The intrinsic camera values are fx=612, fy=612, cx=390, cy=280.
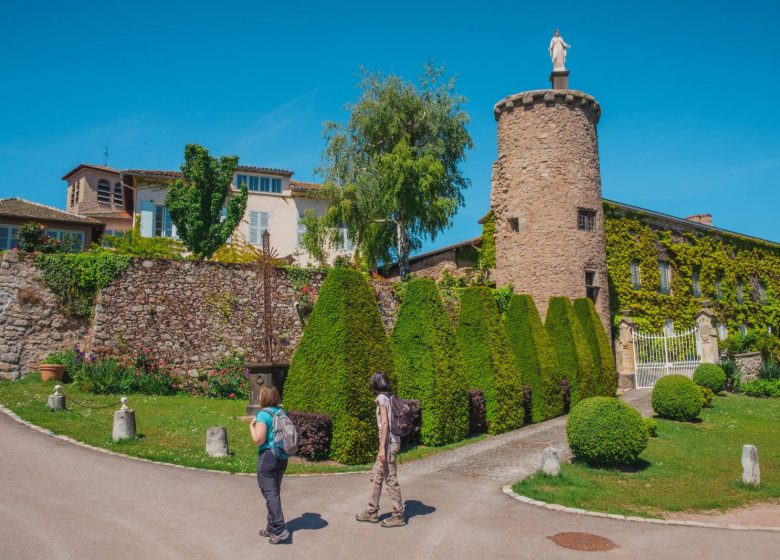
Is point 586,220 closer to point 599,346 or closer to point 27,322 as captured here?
point 599,346

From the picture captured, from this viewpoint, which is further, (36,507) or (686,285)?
(686,285)

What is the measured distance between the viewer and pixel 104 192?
44.3 metres

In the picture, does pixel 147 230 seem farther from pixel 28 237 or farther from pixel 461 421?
pixel 461 421

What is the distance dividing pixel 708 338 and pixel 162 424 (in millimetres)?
22319

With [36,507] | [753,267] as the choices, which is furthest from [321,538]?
[753,267]

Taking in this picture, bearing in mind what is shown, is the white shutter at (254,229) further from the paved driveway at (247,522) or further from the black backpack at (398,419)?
the black backpack at (398,419)

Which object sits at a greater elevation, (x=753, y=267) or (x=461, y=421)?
(x=753, y=267)

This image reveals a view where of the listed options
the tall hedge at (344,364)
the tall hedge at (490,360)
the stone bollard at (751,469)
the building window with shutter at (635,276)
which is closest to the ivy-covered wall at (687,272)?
the building window with shutter at (635,276)

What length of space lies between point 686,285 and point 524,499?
85.5 ft

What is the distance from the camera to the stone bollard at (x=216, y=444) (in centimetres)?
1074

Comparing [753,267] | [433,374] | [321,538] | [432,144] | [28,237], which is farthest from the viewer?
[753,267]

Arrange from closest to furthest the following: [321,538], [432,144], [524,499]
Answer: [321,538]
[524,499]
[432,144]

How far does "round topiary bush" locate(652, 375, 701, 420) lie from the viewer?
1661 centimetres

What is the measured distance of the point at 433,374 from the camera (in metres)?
13.9
